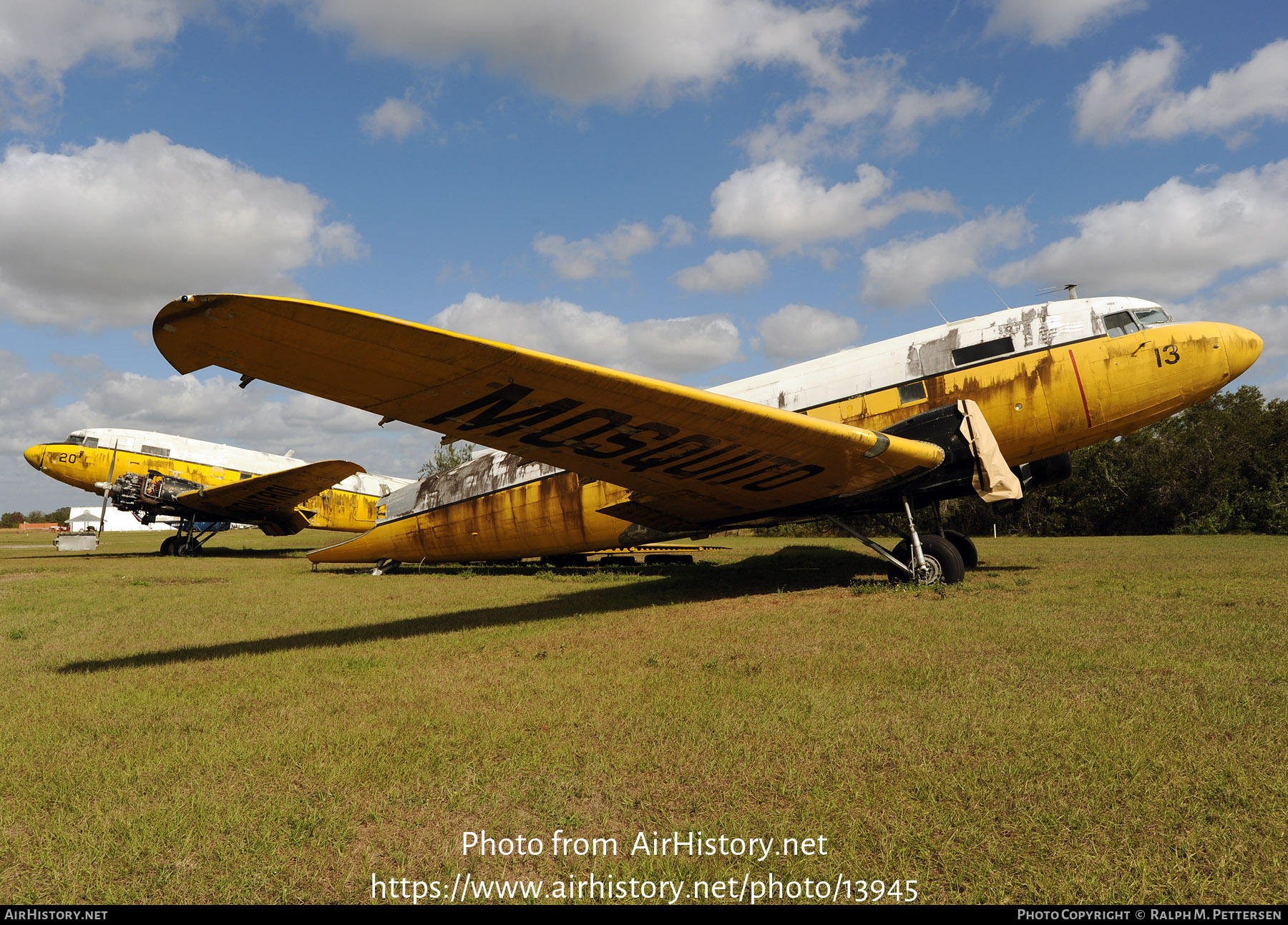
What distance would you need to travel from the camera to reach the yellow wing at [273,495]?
25.5 metres

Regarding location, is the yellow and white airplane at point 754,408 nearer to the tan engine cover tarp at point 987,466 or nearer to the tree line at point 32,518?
the tan engine cover tarp at point 987,466

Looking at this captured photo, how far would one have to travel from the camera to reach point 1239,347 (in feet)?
34.9

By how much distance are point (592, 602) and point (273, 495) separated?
888 inches

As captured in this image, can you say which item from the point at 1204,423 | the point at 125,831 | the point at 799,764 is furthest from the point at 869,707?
the point at 1204,423

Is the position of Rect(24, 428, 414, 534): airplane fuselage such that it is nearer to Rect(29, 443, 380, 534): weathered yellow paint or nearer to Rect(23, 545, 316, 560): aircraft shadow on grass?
Rect(29, 443, 380, 534): weathered yellow paint

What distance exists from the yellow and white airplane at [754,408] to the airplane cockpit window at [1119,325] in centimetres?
3

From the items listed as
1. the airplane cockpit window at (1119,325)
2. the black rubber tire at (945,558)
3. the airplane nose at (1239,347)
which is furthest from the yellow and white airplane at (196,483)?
the airplane nose at (1239,347)

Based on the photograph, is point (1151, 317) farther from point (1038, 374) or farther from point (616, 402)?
point (616, 402)

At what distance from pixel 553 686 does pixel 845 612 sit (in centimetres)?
443

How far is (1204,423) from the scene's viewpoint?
134 ft

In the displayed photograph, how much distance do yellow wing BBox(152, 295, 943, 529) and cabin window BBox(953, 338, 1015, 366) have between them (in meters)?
2.19

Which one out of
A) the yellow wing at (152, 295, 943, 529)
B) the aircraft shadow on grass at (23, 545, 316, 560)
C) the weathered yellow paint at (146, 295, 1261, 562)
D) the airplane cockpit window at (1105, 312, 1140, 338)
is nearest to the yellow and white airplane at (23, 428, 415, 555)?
the aircraft shadow on grass at (23, 545, 316, 560)
